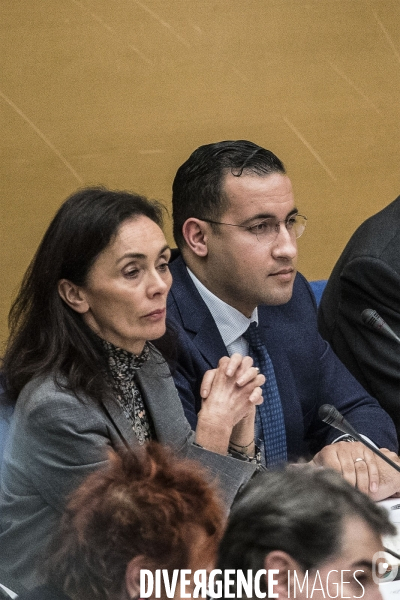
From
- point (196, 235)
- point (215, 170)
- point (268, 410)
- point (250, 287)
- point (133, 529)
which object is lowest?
point (268, 410)

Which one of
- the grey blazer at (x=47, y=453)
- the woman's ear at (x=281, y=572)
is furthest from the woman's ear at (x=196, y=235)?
the woman's ear at (x=281, y=572)

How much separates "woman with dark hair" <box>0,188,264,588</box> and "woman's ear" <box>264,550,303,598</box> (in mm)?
621

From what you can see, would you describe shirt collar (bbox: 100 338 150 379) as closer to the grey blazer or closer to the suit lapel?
the grey blazer

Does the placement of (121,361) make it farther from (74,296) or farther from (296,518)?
(296,518)

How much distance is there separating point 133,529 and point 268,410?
114cm

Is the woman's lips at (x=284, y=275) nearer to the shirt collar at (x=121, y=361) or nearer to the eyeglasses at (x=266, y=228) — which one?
the eyeglasses at (x=266, y=228)

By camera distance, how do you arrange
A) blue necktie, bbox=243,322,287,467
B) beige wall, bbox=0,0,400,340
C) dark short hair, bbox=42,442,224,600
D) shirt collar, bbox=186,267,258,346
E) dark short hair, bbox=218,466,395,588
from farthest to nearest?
beige wall, bbox=0,0,400,340 < shirt collar, bbox=186,267,258,346 < blue necktie, bbox=243,322,287,467 < dark short hair, bbox=42,442,224,600 < dark short hair, bbox=218,466,395,588

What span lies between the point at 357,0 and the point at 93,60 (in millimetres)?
985

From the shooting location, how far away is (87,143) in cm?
291

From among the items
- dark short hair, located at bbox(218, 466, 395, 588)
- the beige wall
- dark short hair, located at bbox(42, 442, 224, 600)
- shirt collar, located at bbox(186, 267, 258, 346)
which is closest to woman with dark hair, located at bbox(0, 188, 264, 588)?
shirt collar, located at bbox(186, 267, 258, 346)

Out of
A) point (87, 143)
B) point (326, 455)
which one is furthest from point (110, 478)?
point (87, 143)

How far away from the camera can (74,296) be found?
161cm

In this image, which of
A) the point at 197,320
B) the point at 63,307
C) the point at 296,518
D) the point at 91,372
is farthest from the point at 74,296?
the point at 296,518

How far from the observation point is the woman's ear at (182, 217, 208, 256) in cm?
212
